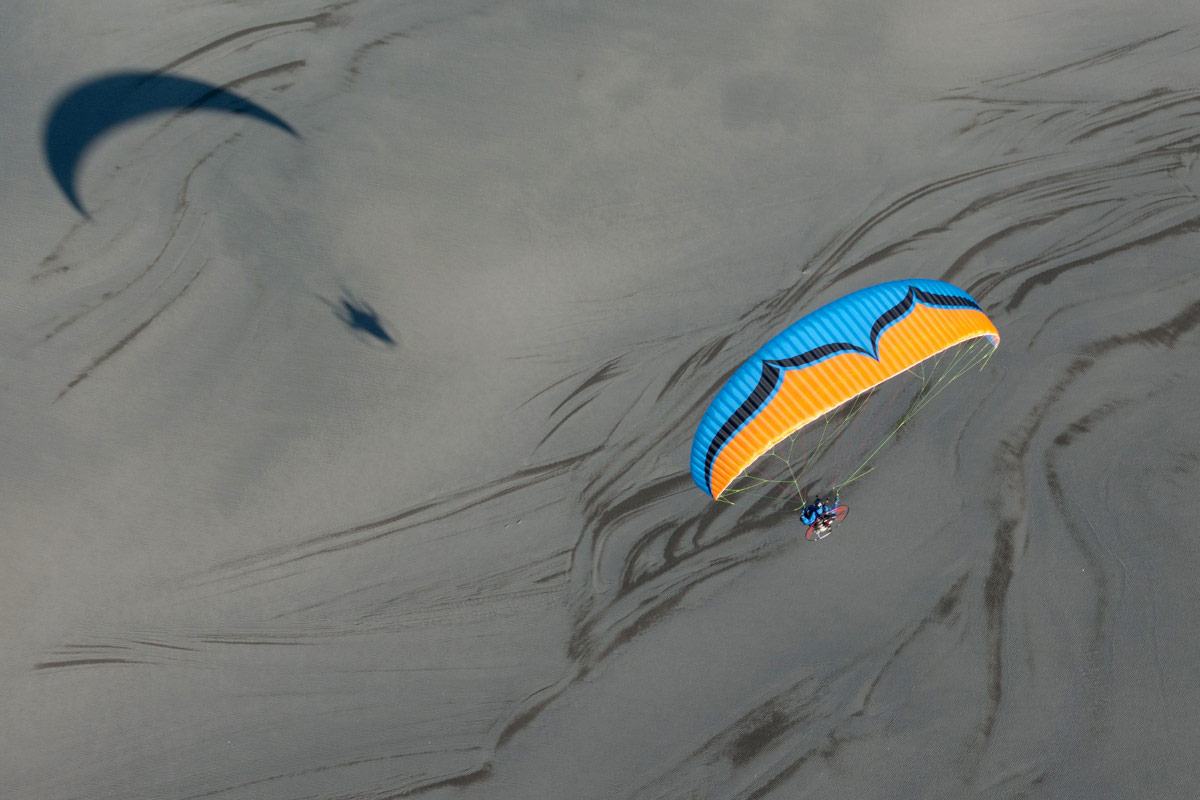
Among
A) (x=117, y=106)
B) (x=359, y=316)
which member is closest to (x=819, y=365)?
(x=359, y=316)

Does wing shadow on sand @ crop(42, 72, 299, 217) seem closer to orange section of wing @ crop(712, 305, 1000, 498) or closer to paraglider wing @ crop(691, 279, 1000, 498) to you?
paraglider wing @ crop(691, 279, 1000, 498)

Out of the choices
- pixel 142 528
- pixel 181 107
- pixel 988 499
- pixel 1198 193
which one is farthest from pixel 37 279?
pixel 1198 193

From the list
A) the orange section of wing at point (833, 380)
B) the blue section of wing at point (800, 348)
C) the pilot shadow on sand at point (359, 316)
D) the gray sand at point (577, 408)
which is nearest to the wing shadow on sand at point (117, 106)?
the gray sand at point (577, 408)

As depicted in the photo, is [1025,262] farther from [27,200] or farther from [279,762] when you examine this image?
[27,200]

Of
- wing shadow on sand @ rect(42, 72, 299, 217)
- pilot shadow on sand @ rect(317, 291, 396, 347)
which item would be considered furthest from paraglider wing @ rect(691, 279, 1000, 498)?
wing shadow on sand @ rect(42, 72, 299, 217)

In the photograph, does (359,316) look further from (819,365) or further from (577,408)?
(819,365)
